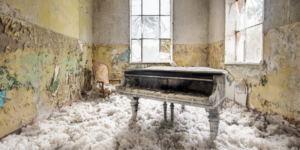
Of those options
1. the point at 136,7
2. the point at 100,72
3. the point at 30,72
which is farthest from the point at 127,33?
the point at 30,72

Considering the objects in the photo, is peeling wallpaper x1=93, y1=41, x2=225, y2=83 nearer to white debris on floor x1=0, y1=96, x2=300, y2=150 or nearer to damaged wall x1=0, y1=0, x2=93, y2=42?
damaged wall x1=0, y1=0, x2=93, y2=42

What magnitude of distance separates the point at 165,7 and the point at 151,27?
2.70 ft

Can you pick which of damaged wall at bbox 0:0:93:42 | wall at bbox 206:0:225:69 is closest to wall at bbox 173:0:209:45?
wall at bbox 206:0:225:69

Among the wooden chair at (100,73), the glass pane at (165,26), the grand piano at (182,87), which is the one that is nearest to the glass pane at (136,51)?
the glass pane at (165,26)

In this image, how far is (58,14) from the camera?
311 cm

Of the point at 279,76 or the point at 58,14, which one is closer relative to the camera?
the point at 279,76

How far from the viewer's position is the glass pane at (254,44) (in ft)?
9.86

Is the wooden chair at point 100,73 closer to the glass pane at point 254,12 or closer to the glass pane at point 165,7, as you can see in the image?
the glass pane at point 165,7

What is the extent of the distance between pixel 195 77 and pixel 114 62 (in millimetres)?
3644

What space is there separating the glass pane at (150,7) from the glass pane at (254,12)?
2.74 m

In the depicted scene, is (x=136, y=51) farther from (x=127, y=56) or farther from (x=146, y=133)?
(x=146, y=133)

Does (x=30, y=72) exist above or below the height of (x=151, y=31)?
below

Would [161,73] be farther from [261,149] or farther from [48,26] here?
[48,26]

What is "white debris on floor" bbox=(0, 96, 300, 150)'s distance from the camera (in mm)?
1902
